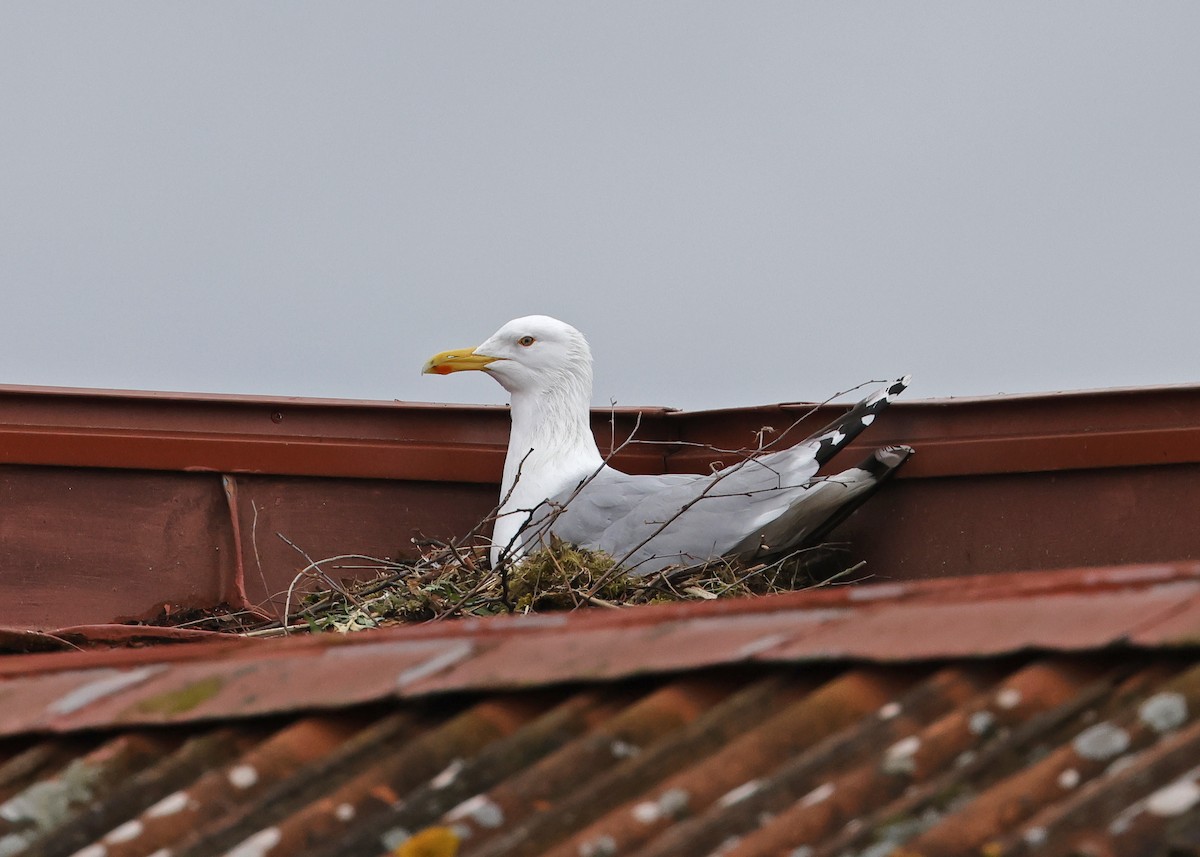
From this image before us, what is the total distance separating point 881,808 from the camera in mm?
1613

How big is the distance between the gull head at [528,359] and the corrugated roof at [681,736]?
11.5 ft

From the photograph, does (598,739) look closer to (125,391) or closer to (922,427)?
(922,427)

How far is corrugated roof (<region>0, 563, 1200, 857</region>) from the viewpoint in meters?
1.59

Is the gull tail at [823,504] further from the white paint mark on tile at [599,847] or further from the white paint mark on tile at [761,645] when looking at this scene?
the white paint mark on tile at [599,847]

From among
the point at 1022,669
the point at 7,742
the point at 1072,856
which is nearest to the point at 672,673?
the point at 1022,669

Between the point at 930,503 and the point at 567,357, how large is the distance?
55.0 inches

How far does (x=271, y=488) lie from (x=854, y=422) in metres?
2.01

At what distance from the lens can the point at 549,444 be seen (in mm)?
5586

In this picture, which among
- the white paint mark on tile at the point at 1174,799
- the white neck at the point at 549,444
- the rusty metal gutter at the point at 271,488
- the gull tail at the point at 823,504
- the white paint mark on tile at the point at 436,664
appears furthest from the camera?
the white neck at the point at 549,444

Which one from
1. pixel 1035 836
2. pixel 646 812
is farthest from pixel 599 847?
pixel 1035 836

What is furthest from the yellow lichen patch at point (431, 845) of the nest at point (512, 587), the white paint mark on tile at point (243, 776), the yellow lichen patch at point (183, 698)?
the nest at point (512, 587)

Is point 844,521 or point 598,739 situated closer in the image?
point 598,739

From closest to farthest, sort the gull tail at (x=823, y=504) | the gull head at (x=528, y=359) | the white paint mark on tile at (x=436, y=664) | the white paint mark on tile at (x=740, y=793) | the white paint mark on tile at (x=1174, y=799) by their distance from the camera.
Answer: the white paint mark on tile at (x=1174, y=799)
the white paint mark on tile at (x=740, y=793)
the white paint mark on tile at (x=436, y=664)
the gull tail at (x=823, y=504)
the gull head at (x=528, y=359)

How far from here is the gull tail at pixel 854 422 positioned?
16.2 ft
